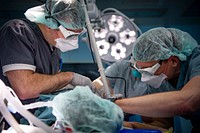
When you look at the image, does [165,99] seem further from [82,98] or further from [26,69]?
[26,69]

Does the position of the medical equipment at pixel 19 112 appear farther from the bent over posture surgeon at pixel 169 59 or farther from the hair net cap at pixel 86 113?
the bent over posture surgeon at pixel 169 59

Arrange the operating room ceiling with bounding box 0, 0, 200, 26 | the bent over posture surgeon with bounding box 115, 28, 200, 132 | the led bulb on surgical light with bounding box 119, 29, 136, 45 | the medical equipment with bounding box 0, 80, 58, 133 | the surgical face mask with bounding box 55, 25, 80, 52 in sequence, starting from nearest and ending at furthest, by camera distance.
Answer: the medical equipment with bounding box 0, 80, 58, 133 → the bent over posture surgeon with bounding box 115, 28, 200, 132 → the surgical face mask with bounding box 55, 25, 80, 52 → the led bulb on surgical light with bounding box 119, 29, 136, 45 → the operating room ceiling with bounding box 0, 0, 200, 26

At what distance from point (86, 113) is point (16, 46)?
0.75 m

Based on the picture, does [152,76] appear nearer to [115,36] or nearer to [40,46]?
[40,46]

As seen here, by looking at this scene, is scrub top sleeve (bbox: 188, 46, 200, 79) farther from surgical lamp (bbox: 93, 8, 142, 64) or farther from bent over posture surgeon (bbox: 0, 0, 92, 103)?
surgical lamp (bbox: 93, 8, 142, 64)

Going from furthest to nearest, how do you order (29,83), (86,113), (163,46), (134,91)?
(134,91), (163,46), (29,83), (86,113)

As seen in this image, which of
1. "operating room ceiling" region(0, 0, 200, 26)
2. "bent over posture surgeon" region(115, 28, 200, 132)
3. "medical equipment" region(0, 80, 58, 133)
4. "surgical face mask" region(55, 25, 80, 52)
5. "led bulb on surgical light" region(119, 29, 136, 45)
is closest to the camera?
"medical equipment" region(0, 80, 58, 133)

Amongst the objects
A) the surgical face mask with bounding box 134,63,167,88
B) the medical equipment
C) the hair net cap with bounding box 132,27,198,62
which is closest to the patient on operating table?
the surgical face mask with bounding box 134,63,167,88

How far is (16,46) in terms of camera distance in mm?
1301

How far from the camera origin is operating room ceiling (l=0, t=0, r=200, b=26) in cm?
353

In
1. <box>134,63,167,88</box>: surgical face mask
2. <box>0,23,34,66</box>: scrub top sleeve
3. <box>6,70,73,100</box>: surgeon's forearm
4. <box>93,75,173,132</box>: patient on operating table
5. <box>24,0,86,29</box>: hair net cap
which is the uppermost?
<box>24,0,86,29</box>: hair net cap

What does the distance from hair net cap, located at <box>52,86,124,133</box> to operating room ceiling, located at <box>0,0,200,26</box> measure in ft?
9.73

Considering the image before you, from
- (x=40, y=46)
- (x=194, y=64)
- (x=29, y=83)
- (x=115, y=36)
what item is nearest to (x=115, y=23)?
(x=115, y=36)

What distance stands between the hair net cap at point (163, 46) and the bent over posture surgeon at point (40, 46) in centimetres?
39
